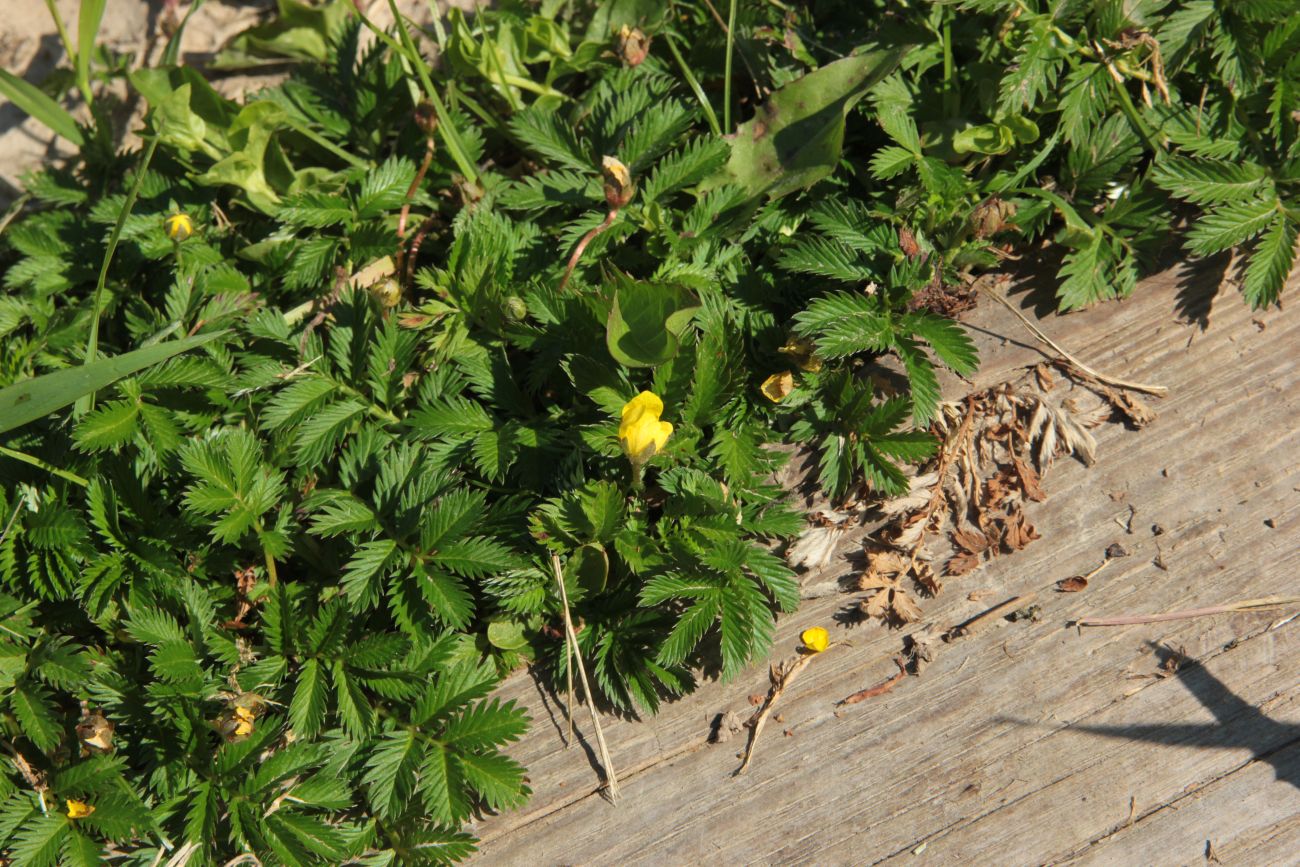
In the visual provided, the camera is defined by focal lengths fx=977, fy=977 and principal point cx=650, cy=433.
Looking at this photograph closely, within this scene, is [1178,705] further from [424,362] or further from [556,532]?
[424,362]

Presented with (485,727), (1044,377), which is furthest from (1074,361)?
(485,727)

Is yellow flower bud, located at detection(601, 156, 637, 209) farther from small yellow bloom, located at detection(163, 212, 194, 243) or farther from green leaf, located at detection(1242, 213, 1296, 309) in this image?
green leaf, located at detection(1242, 213, 1296, 309)

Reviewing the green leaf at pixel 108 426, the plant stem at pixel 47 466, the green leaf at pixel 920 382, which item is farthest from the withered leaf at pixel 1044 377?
the plant stem at pixel 47 466

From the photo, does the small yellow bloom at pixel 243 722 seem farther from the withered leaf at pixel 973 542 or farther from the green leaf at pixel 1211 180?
the green leaf at pixel 1211 180

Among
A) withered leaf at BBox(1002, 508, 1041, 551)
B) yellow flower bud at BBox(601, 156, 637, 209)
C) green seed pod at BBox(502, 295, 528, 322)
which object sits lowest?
withered leaf at BBox(1002, 508, 1041, 551)

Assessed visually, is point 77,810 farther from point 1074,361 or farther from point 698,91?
point 1074,361

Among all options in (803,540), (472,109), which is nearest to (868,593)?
(803,540)

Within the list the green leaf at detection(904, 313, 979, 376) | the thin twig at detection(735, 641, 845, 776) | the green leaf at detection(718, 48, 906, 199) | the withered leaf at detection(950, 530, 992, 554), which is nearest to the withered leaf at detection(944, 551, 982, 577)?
the withered leaf at detection(950, 530, 992, 554)
